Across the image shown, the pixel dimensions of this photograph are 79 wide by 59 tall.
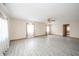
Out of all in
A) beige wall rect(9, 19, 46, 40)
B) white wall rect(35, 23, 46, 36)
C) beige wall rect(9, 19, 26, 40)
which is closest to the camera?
beige wall rect(9, 19, 26, 40)

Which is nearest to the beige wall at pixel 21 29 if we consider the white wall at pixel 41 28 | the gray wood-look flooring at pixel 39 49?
the white wall at pixel 41 28

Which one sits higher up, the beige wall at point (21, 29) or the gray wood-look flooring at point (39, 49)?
the beige wall at point (21, 29)

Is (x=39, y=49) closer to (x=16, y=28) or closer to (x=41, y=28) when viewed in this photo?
(x=41, y=28)

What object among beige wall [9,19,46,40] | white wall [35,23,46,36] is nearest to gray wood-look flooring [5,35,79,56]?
beige wall [9,19,46,40]

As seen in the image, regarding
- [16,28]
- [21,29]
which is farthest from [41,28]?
[16,28]

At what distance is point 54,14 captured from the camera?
8.38 feet

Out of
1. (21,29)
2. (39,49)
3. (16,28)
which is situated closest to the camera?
(16,28)

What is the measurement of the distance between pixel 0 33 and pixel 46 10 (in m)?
1.34

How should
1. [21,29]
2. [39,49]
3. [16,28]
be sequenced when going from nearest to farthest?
[16,28]
[39,49]
[21,29]

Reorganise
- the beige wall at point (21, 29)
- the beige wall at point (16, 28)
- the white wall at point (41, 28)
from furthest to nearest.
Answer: the white wall at point (41, 28) < the beige wall at point (21, 29) < the beige wall at point (16, 28)

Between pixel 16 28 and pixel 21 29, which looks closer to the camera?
pixel 16 28

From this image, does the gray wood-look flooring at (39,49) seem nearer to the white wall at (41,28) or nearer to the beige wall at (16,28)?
the beige wall at (16,28)

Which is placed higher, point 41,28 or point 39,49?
point 41,28

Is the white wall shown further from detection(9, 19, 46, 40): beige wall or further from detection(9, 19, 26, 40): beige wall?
detection(9, 19, 26, 40): beige wall
